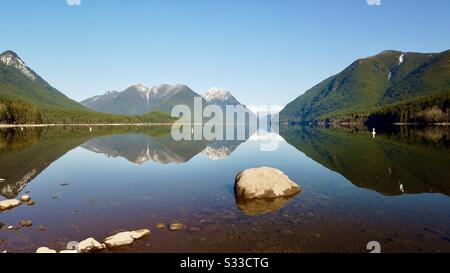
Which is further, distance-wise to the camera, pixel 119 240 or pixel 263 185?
pixel 263 185

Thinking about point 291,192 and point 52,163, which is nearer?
point 291,192

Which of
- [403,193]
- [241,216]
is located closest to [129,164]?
[241,216]

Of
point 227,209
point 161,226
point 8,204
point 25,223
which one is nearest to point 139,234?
point 161,226

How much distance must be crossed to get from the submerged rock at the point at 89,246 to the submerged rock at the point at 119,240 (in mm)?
467

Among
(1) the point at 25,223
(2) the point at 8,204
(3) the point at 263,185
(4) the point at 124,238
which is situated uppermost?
(3) the point at 263,185

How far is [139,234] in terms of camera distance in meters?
19.8

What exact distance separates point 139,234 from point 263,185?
524 inches

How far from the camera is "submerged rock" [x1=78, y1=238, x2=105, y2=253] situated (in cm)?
1766

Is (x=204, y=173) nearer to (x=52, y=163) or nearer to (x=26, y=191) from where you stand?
(x=26, y=191)

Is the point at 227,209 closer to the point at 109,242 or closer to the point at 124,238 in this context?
the point at 124,238
